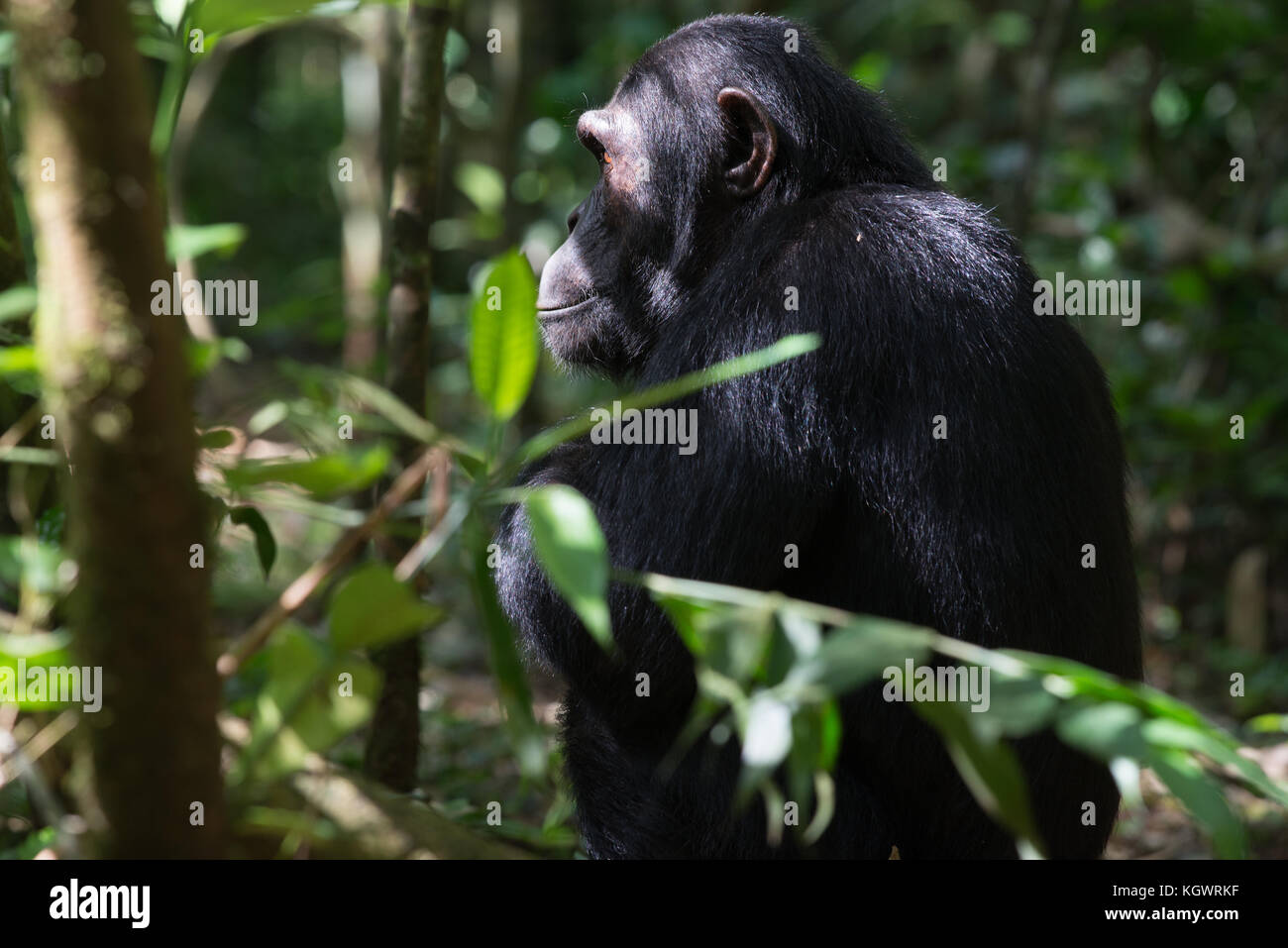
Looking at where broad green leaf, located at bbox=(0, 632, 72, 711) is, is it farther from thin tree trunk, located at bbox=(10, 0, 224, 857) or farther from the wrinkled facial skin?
the wrinkled facial skin

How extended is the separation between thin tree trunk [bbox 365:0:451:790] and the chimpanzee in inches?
22.5

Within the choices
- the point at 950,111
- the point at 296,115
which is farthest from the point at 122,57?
the point at 296,115

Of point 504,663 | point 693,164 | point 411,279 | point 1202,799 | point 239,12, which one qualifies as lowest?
point 1202,799

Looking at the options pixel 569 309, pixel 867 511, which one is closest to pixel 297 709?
pixel 867 511

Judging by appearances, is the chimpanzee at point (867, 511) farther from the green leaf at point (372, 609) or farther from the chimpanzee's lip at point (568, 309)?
the green leaf at point (372, 609)

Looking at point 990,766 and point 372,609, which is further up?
point 372,609

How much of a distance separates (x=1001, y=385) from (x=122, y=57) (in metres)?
2.35

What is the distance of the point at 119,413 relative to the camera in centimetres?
130

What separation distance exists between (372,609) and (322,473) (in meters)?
0.31

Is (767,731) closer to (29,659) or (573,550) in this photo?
(573,550)

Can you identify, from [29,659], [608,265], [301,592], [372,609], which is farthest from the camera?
[608,265]

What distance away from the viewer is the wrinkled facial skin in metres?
3.98

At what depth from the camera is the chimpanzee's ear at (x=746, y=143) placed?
377 centimetres
